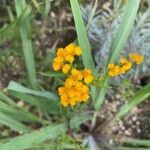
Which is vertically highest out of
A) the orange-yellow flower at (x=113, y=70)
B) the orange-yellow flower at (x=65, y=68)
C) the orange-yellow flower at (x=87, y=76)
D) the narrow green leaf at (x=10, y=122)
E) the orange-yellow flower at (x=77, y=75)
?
the orange-yellow flower at (x=65, y=68)

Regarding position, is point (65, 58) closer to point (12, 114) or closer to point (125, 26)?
point (125, 26)

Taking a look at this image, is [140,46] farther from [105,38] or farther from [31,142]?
[31,142]

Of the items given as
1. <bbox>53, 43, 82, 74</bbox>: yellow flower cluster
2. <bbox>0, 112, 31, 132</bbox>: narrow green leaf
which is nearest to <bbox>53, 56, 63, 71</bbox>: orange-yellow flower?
<bbox>53, 43, 82, 74</bbox>: yellow flower cluster

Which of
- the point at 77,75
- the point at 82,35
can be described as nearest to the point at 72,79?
the point at 77,75

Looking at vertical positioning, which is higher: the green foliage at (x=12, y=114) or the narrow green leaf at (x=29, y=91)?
the narrow green leaf at (x=29, y=91)

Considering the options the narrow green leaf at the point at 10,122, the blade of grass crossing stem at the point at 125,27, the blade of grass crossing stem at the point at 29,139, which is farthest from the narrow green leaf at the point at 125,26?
the narrow green leaf at the point at 10,122

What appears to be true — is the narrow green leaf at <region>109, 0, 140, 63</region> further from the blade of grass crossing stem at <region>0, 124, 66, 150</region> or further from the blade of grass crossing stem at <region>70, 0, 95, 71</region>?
the blade of grass crossing stem at <region>0, 124, 66, 150</region>

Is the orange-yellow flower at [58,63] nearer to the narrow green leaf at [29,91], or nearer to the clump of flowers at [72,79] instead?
the clump of flowers at [72,79]

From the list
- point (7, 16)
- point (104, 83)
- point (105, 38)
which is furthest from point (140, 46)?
point (7, 16)
